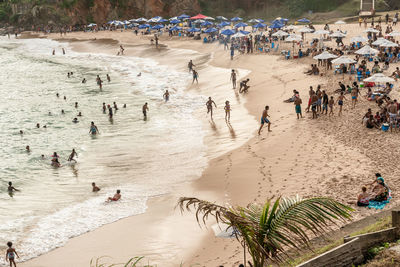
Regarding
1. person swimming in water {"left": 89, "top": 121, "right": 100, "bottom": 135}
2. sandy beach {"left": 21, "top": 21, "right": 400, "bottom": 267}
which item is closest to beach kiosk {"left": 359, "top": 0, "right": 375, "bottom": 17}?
sandy beach {"left": 21, "top": 21, "right": 400, "bottom": 267}

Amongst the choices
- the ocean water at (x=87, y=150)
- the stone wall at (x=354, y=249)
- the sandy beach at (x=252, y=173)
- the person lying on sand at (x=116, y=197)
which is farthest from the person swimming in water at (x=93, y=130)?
the stone wall at (x=354, y=249)

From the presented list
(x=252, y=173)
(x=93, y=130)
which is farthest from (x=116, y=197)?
(x=93, y=130)

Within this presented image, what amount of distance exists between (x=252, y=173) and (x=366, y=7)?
43651 mm

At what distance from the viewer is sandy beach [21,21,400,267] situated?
40.2ft

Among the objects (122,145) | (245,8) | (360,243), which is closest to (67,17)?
(245,8)

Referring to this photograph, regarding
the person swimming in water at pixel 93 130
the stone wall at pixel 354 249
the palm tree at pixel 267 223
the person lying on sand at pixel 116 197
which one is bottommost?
the person lying on sand at pixel 116 197

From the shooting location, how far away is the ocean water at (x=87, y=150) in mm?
14938

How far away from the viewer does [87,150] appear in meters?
22.4

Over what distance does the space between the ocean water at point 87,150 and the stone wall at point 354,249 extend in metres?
8.41

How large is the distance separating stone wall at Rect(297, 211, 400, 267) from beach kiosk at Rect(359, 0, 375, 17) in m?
46.9

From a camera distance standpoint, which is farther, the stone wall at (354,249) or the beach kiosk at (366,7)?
the beach kiosk at (366,7)

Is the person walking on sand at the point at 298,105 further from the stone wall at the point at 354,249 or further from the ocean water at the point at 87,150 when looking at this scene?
the stone wall at the point at 354,249

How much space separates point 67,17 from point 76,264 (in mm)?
68975

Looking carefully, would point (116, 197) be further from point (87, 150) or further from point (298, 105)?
point (298, 105)
